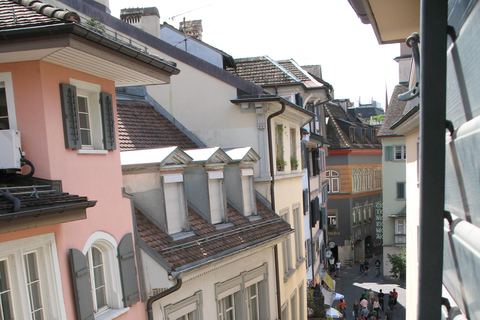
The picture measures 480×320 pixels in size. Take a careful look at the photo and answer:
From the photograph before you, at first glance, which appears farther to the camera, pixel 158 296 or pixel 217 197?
pixel 217 197

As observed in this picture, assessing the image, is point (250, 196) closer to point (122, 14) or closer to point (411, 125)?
point (411, 125)

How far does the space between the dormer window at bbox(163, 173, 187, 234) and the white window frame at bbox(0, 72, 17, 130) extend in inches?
155

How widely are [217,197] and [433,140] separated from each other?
36.0ft

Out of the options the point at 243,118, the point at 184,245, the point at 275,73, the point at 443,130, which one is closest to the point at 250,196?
the point at 243,118

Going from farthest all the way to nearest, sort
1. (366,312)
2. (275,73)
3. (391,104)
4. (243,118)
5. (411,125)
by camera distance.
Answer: (391,104) → (366,312) → (275,73) → (243,118) → (411,125)

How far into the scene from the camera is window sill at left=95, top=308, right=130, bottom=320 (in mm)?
7577

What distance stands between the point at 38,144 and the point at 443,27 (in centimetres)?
591

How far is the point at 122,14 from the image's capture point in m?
17.1

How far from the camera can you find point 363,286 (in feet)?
121

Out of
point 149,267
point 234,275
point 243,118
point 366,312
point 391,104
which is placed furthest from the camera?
point 391,104

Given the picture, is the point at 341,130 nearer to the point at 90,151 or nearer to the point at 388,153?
the point at 388,153

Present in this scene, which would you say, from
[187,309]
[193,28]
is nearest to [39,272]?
[187,309]

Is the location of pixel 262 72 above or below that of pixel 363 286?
above

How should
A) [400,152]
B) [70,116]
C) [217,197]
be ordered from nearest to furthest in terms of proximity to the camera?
[70,116]
[217,197]
[400,152]
